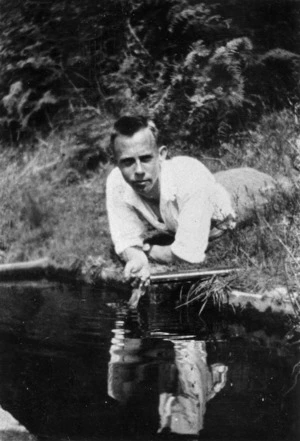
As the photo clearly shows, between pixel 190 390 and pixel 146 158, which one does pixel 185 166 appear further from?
pixel 190 390

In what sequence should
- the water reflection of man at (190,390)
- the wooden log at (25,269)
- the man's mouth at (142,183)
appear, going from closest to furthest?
the water reflection of man at (190,390), the man's mouth at (142,183), the wooden log at (25,269)

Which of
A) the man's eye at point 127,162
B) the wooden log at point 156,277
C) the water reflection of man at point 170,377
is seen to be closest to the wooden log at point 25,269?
the wooden log at point 156,277

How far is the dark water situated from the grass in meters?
0.49

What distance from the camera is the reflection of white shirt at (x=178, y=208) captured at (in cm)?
369

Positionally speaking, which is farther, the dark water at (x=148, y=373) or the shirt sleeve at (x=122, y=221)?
the shirt sleeve at (x=122, y=221)

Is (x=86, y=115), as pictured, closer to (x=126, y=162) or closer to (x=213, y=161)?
(x=213, y=161)

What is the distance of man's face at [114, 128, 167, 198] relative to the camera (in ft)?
12.1

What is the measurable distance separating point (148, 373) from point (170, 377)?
11cm

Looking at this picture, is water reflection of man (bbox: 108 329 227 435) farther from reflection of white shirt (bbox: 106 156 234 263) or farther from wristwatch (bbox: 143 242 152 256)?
wristwatch (bbox: 143 242 152 256)

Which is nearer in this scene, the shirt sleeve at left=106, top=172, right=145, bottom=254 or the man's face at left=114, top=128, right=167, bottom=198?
the man's face at left=114, top=128, right=167, bottom=198

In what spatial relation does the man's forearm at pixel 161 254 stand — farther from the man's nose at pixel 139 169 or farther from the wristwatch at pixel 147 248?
the man's nose at pixel 139 169

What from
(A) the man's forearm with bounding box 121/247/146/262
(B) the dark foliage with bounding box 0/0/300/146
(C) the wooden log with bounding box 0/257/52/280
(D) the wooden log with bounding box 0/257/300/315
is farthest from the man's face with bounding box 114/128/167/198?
(B) the dark foliage with bounding box 0/0/300/146

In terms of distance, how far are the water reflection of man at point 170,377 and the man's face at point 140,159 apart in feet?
3.51

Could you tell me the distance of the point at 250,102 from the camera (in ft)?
18.4
